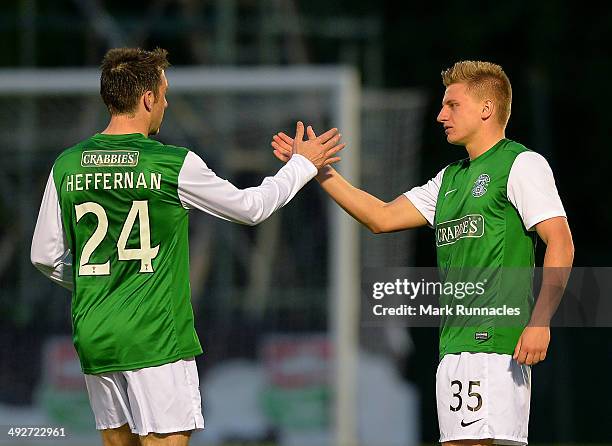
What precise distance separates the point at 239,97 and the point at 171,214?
9.13m

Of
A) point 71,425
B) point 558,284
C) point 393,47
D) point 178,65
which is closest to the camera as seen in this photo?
point 558,284

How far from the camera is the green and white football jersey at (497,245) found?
5832 mm

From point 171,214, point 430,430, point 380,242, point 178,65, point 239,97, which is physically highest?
point 178,65

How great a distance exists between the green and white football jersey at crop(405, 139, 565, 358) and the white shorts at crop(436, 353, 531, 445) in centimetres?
6

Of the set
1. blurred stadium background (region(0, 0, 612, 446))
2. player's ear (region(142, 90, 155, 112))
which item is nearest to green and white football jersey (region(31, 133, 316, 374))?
player's ear (region(142, 90, 155, 112))

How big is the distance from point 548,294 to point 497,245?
34 cm

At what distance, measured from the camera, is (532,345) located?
5.61 meters

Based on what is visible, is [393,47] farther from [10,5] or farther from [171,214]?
[171,214]

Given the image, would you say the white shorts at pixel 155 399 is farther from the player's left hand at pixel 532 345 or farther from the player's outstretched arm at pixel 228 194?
the player's left hand at pixel 532 345

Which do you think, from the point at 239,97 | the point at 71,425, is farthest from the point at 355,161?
the point at 71,425

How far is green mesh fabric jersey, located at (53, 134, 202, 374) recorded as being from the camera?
574 cm

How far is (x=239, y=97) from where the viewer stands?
48.7 ft

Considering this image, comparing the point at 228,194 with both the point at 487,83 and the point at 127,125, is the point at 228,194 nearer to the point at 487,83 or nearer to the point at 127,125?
the point at 127,125

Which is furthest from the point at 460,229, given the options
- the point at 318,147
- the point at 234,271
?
the point at 234,271
